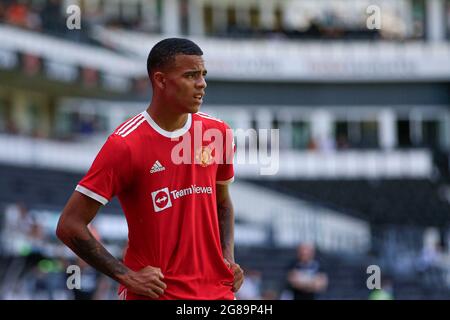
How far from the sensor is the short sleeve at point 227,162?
23.1ft

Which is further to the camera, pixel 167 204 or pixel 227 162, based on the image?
pixel 227 162

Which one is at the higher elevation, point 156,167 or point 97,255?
point 156,167

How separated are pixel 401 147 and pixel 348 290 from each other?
2152 centimetres

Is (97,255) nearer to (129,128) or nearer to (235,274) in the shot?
(129,128)

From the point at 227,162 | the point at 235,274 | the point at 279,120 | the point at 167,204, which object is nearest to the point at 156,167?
the point at 167,204

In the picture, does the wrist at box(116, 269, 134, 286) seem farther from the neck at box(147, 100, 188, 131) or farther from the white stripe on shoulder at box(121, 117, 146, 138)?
the neck at box(147, 100, 188, 131)

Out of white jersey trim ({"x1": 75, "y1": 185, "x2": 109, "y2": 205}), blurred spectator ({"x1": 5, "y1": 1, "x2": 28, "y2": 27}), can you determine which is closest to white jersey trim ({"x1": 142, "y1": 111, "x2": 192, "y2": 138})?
white jersey trim ({"x1": 75, "y1": 185, "x2": 109, "y2": 205})

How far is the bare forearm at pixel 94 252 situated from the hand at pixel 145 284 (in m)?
0.05

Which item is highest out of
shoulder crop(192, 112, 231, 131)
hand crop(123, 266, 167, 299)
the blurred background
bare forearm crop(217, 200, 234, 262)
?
the blurred background

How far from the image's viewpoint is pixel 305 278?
20016 millimetres

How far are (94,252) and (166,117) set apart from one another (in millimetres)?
900

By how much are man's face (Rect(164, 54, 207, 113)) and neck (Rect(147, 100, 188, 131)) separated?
10 centimetres

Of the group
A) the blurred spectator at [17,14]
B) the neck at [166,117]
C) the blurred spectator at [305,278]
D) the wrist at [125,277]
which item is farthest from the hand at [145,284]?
the blurred spectator at [17,14]

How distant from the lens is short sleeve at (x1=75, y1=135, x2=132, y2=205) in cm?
649
